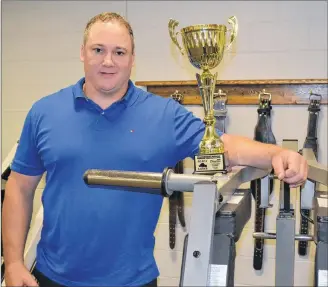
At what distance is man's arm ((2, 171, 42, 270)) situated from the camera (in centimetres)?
187

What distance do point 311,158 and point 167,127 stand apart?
0.55m

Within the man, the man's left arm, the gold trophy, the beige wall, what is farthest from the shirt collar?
the beige wall

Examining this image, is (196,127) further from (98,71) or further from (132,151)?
(98,71)

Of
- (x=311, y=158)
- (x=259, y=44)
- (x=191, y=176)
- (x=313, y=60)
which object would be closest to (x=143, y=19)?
(x=259, y=44)

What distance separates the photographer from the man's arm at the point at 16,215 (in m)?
1.87

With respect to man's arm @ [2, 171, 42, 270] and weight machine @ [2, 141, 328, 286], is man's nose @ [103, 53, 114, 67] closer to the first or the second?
man's arm @ [2, 171, 42, 270]

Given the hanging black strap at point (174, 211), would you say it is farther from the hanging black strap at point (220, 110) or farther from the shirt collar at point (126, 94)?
the shirt collar at point (126, 94)

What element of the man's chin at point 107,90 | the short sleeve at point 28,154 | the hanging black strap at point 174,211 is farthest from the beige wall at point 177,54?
the short sleeve at point 28,154

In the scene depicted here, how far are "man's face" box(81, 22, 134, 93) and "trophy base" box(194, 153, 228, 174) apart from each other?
53cm

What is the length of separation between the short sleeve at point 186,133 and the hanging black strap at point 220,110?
857 mm

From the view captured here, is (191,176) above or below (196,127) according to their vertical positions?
below

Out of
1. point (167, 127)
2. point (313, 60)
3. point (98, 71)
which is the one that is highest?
point (313, 60)

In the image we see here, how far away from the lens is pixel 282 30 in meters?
2.80

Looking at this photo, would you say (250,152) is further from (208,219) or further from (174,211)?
(174,211)
